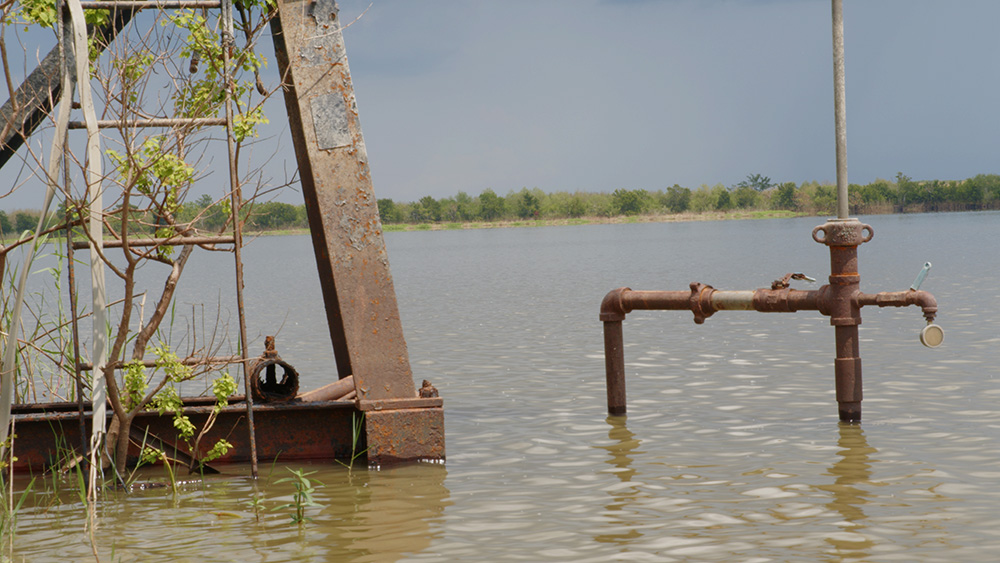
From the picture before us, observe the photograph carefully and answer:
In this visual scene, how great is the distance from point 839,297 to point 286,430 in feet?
13.3

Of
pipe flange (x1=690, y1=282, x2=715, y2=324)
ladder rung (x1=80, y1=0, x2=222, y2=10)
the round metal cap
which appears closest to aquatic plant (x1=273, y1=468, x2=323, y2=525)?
ladder rung (x1=80, y1=0, x2=222, y2=10)

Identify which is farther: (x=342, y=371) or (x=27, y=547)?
(x=342, y=371)

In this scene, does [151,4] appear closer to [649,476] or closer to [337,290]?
[337,290]

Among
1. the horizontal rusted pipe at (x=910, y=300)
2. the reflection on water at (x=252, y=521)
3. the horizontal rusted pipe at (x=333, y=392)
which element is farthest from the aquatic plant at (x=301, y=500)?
the horizontal rusted pipe at (x=910, y=300)

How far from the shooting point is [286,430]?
267 inches

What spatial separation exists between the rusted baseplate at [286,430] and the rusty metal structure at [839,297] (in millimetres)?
2281

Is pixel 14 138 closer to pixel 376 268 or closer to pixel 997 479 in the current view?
pixel 376 268

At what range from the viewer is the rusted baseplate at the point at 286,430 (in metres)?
6.50

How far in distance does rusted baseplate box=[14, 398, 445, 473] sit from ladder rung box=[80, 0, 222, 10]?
250 centimetres

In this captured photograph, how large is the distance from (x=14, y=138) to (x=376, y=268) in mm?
2446

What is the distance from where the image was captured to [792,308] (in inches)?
296

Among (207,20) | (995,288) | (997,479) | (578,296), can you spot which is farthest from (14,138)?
(995,288)

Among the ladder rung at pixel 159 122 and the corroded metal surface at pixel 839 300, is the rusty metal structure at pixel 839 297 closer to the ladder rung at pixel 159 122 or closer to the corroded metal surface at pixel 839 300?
the corroded metal surface at pixel 839 300

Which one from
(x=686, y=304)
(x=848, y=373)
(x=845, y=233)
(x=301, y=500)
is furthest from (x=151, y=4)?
(x=848, y=373)
